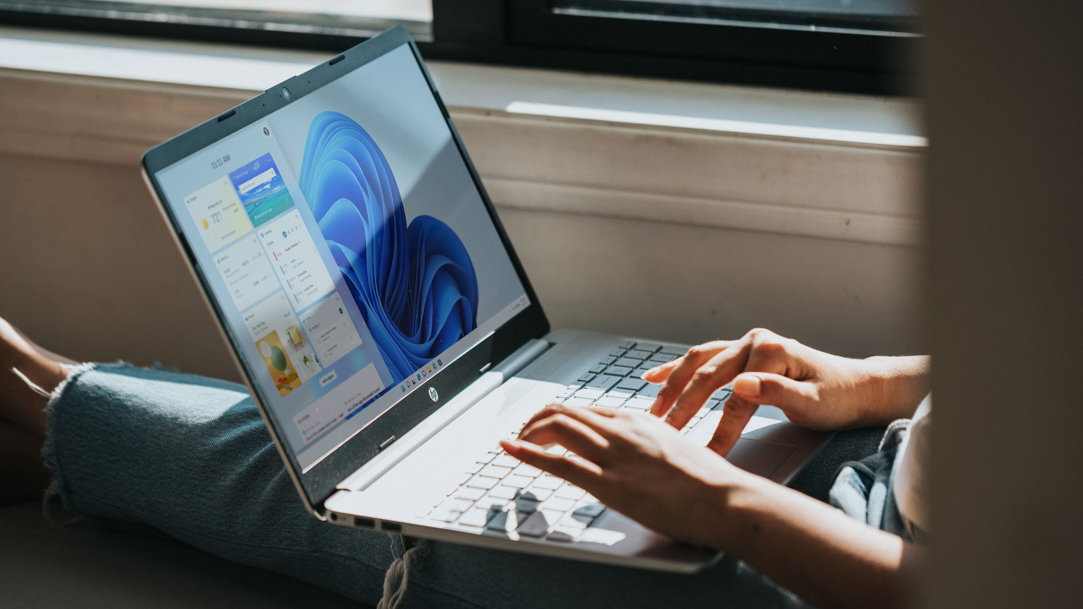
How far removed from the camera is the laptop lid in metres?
0.71

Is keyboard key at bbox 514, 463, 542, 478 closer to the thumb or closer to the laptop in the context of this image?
the laptop

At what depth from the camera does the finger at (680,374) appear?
2.51 feet

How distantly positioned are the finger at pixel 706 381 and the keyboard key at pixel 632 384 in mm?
108

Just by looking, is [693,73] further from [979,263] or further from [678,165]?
[979,263]

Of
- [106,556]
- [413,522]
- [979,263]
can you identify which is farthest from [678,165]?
[979,263]

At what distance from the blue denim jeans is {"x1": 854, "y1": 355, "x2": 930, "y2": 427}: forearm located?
0.69 feet

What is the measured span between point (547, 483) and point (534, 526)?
0.07 m

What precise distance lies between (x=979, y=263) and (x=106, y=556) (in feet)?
3.05

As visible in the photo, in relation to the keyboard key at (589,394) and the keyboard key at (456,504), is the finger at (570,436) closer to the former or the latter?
the keyboard key at (456,504)

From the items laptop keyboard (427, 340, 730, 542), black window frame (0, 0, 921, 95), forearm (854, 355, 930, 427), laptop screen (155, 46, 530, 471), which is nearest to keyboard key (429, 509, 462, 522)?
laptop keyboard (427, 340, 730, 542)

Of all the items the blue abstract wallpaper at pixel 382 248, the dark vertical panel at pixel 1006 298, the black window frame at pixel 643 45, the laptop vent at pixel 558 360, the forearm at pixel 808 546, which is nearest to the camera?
the dark vertical panel at pixel 1006 298

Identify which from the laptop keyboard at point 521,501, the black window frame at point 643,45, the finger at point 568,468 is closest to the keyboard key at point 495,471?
the laptop keyboard at point 521,501

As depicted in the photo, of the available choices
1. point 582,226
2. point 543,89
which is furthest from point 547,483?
point 543,89

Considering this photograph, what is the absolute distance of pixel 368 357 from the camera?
0.80 metres
